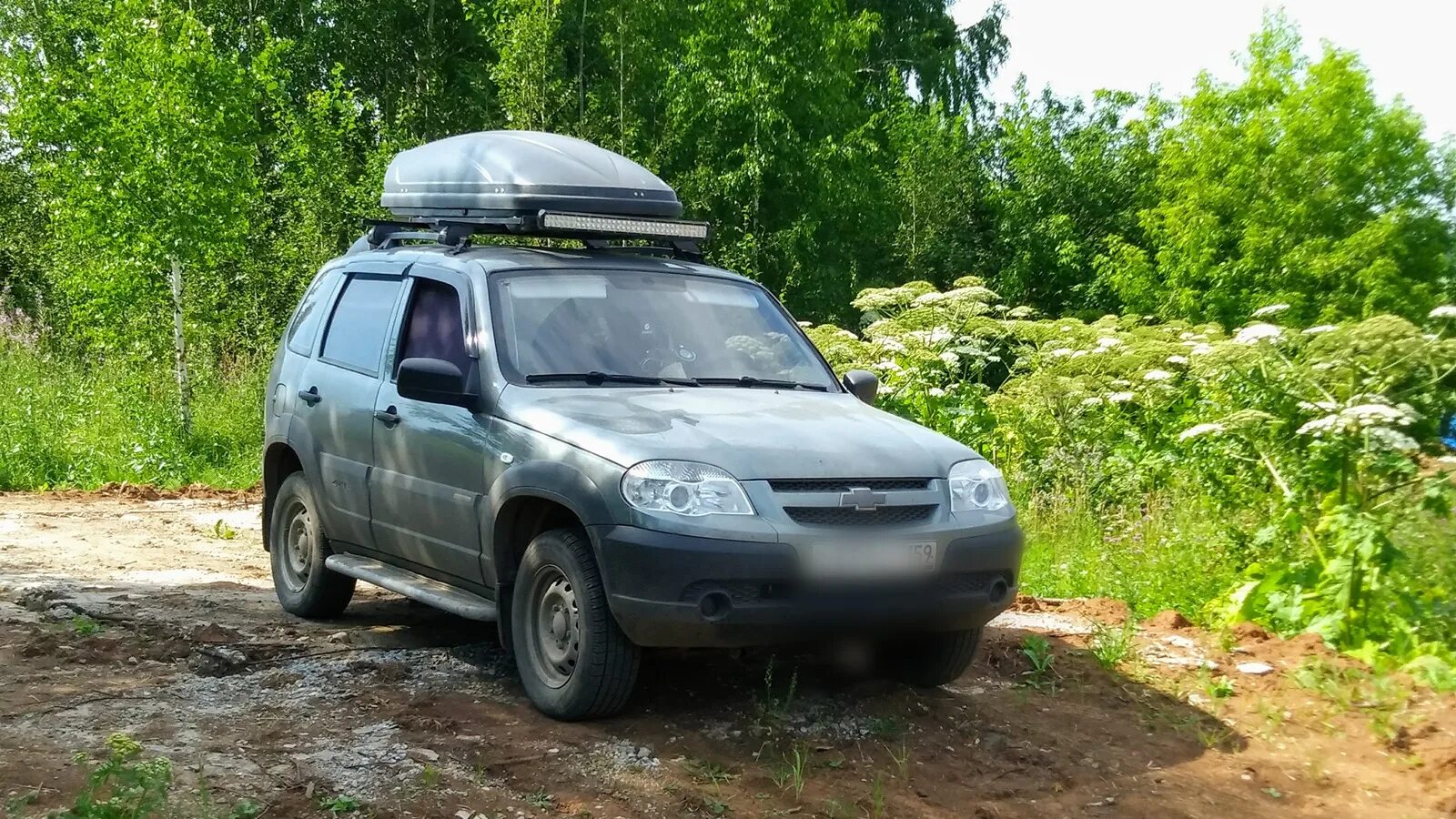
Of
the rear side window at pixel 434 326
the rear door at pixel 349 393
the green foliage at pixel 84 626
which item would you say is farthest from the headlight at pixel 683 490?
the green foliage at pixel 84 626

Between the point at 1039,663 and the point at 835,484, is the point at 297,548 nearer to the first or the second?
the point at 835,484

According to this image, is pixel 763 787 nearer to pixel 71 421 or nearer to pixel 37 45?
pixel 71 421

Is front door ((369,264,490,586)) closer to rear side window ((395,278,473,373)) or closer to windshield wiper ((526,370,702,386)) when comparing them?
rear side window ((395,278,473,373))

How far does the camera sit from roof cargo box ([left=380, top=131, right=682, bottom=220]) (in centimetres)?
700

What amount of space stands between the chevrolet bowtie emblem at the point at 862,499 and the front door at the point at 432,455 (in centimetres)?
158

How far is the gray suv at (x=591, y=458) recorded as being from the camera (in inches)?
201

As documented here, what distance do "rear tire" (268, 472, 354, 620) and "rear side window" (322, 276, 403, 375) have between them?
780mm

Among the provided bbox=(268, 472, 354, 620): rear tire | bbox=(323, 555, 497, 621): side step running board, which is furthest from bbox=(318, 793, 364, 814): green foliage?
→ bbox=(268, 472, 354, 620): rear tire

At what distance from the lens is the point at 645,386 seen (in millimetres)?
6059

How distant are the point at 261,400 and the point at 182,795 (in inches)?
464

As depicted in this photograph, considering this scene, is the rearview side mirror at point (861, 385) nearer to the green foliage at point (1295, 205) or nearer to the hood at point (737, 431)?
the hood at point (737, 431)

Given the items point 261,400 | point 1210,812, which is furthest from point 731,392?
point 261,400

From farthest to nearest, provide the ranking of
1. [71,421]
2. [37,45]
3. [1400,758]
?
[37,45] < [71,421] < [1400,758]

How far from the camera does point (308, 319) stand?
7750mm
